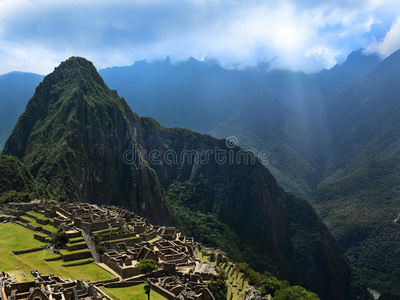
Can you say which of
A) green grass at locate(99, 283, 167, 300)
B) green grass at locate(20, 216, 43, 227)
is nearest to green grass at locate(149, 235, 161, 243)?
green grass at locate(99, 283, 167, 300)

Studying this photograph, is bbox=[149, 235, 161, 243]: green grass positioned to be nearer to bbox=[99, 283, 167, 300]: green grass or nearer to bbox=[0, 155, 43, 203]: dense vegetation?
bbox=[99, 283, 167, 300]: green grass

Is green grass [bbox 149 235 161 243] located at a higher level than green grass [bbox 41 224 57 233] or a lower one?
lower

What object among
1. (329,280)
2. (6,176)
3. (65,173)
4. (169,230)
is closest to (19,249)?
(169,230)

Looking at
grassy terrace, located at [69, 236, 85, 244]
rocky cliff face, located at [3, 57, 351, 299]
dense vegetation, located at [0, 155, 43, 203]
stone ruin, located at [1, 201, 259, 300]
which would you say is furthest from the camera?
rocky cliff face, located at [3, 57, 351, 299]

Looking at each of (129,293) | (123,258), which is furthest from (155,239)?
(129,293)

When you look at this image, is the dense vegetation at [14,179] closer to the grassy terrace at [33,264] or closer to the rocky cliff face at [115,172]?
the rocky cliff face at [115,172]

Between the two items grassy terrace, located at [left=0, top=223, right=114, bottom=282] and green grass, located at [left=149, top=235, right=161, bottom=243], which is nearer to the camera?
grassy terrace, located at [left=0, top=223, right=114, bottom=282]

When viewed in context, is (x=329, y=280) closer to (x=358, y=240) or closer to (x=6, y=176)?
(x=358, y=240)
